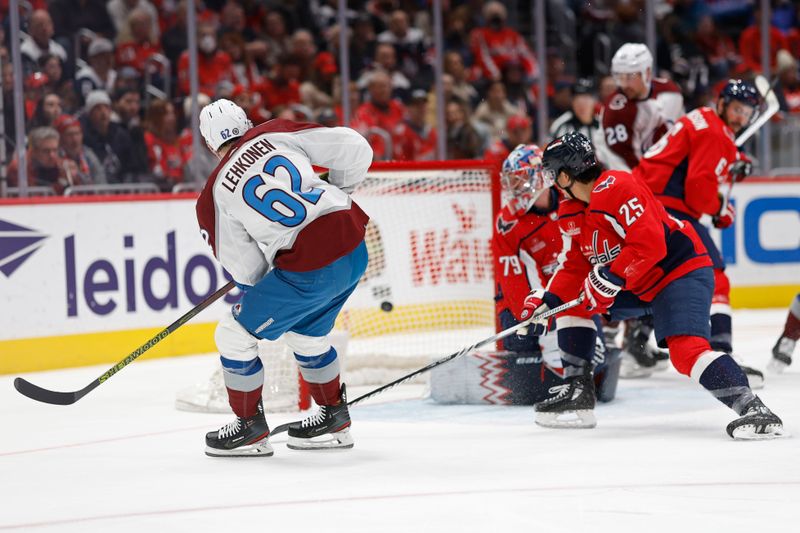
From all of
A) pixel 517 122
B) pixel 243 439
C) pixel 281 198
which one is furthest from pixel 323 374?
pixel 517 122

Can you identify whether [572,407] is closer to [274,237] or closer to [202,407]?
[274,237]

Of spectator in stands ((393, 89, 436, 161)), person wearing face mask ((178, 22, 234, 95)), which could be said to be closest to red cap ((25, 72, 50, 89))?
person wearing face mask ((178, 22, 234, 95))

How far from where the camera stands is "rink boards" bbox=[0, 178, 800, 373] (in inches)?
252

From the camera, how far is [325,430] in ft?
13.6

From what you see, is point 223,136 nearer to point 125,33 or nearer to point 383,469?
point 383,469

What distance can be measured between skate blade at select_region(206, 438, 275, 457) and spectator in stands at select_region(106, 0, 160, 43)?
415 centimetres

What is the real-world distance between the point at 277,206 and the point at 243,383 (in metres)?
0.60

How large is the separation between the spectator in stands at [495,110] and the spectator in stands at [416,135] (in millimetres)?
532

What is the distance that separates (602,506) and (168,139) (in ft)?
15.0

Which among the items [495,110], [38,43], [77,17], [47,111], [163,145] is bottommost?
[163,145]

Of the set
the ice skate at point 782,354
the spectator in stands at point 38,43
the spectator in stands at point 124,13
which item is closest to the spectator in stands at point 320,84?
the spectator in stands at point 124,13

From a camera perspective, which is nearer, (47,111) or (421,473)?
(421,473)

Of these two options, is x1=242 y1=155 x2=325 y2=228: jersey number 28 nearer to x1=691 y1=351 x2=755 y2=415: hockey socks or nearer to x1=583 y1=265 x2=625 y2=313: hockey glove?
x1=583 y1=265 x2=625 y2=313: hockey glove

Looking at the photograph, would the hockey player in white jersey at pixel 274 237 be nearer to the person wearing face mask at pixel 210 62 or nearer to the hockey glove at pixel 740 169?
the hockey glove at pixel 740 169
